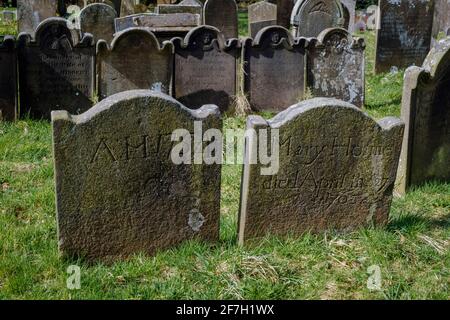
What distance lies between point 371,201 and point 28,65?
17.4 feet

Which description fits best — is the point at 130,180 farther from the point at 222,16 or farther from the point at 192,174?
the point at 222,16

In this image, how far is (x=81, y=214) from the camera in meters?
3.82

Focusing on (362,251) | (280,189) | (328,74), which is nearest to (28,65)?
(328,74)

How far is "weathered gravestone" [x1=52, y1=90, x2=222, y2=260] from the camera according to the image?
3693 millimetres

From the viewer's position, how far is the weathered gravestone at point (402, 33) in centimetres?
1176

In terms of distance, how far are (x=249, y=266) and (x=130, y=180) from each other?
0.97 meters

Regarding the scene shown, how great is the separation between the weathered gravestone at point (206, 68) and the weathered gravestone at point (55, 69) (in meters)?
1.27

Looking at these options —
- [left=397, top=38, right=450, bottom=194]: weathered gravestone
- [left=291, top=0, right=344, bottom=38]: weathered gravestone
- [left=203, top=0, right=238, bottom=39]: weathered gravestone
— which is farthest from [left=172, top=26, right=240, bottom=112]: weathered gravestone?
[left=203, top=0, right=238, bottom=39]: weathered gravestone

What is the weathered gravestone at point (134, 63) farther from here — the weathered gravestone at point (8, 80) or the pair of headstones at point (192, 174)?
the pair of headstones at point (192, 174)

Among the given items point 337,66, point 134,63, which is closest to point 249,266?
point 134,63

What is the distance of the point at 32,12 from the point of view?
13336 millimetres

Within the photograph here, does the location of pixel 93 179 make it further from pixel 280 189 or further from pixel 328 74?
pixel 328 74

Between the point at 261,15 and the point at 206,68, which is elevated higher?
the point at 261,15

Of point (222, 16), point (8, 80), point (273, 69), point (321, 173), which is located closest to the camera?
point (321, 173)
